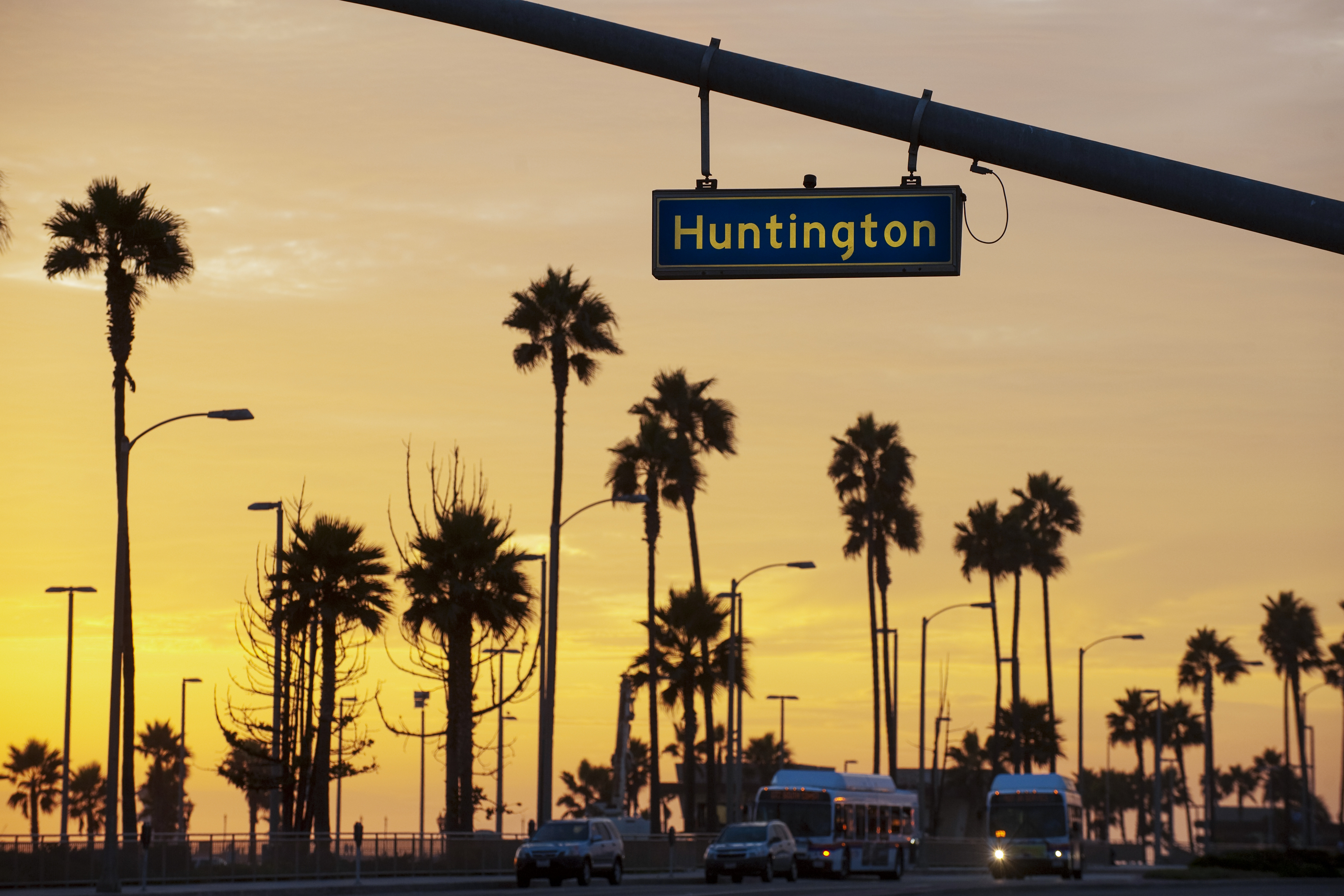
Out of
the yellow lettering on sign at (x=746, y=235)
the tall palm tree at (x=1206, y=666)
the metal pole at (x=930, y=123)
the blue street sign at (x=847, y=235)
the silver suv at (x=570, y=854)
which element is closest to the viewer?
the metal pole at (x=930, y=123)

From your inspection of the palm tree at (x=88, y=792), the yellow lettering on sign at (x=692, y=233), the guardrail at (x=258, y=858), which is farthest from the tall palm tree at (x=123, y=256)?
the palm tree at (x=88, y=792)

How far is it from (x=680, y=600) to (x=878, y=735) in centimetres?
1313

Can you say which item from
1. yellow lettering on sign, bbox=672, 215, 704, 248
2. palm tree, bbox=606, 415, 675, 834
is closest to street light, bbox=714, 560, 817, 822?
palm tree, bbox=606, 415, 675, 834

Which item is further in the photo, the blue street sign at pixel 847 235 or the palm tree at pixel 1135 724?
the palm tree at pixel 1135 724

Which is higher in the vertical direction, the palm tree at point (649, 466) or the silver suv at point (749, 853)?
the palm tree at point (649, 466)

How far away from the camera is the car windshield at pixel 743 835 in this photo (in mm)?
44969

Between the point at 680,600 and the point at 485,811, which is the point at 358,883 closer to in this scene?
the point at 485,811

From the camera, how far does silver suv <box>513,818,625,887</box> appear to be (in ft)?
137

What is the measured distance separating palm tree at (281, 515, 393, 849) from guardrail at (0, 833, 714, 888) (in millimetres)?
6395

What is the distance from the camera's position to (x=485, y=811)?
178ft

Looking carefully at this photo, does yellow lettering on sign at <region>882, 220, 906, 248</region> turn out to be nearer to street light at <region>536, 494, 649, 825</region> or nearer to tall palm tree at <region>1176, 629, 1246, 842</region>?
street light at <region>536, 494, 649, 825</region>

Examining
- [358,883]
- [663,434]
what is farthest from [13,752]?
[358,883]

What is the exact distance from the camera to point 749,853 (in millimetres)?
44438

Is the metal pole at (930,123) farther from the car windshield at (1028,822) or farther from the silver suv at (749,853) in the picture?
the car windshield at (1028,822)
